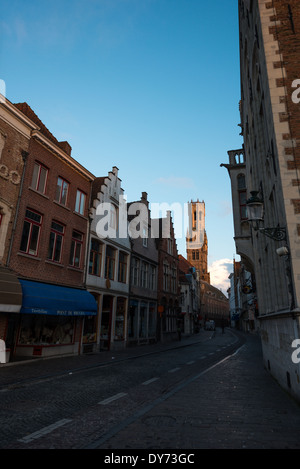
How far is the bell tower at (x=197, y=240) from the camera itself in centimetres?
11362

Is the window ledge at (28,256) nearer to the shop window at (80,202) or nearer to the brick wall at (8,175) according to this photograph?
the brick wall at (8,175)

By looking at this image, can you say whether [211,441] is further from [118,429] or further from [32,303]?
Result: [32,303]

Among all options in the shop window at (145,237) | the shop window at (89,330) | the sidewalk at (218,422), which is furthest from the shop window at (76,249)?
the sidewalk at (218,422)

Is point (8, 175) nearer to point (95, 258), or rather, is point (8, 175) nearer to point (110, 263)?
point (95, 258)

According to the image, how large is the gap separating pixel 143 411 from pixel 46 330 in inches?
413

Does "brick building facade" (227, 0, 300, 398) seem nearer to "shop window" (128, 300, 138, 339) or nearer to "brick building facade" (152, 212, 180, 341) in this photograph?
"shop window" (128, 300, 138, 339)

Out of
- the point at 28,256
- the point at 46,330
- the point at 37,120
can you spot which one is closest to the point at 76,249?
the point at 28,256

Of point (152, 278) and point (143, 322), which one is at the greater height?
point (152, 278)

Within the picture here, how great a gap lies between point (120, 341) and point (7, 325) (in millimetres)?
10206

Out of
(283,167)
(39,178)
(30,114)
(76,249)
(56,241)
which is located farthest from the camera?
(76,249)

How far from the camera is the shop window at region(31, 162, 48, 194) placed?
15203mm

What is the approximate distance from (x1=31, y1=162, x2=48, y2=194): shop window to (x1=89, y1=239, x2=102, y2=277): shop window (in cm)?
512

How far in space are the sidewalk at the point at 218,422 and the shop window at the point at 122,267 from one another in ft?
48.0

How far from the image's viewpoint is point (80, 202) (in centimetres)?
1878
